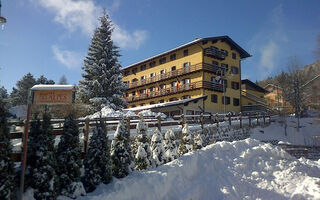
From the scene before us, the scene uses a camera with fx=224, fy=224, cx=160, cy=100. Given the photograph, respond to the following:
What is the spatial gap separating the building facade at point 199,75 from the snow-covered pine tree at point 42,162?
26.8 m

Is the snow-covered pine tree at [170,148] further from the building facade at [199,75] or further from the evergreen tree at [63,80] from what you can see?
the evergreen tree at [63,80]

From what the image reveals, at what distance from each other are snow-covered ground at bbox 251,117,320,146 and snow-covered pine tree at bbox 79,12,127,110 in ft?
52.4

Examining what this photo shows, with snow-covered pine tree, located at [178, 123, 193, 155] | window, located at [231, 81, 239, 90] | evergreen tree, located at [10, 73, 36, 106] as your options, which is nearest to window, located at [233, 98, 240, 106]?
window, located at [231, 81, 239, 90]

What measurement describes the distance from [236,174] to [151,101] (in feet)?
105

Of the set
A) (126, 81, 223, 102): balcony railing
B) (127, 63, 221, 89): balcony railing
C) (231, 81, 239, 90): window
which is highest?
(127, 63, 221, 89): balcony railing

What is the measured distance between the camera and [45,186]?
5531 mm

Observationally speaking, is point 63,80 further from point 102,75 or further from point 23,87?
point 102,75

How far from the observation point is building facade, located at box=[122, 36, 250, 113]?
34.0 metres

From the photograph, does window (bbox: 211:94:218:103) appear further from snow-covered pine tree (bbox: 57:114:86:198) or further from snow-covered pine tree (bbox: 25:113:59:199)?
snow-covered pine tree (bbox: 25:113:59:199)

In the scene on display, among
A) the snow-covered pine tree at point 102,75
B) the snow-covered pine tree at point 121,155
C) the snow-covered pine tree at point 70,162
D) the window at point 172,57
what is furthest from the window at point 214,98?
the snow-covered pine tree at point 70,162

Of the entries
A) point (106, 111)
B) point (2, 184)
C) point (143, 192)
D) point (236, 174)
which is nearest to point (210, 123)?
point (106, 111)

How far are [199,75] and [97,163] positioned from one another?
93.9 ft

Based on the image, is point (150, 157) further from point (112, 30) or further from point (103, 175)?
point (112, 30)

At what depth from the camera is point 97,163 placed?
712 centimetres
